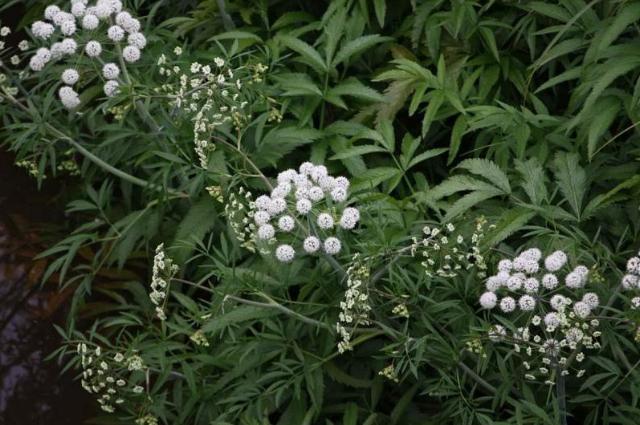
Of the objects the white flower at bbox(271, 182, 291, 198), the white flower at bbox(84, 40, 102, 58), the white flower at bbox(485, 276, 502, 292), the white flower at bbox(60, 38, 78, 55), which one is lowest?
the white flower at bbox(485, 276, 502, 292)

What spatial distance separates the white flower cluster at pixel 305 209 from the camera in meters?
2.58

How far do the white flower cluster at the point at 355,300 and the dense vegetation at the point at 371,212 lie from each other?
0.4 inches

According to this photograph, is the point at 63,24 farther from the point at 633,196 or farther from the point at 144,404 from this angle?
the point at 633,196

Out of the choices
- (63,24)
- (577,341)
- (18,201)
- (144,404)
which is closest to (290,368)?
(144,404)

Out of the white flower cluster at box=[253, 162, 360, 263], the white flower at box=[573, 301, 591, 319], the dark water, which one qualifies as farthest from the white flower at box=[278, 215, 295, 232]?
the dark water

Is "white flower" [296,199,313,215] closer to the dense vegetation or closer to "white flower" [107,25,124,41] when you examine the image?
the dense vegetation

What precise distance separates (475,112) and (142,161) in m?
1.20

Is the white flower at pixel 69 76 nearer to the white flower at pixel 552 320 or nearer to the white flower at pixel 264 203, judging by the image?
the white flower at pixel 264 203

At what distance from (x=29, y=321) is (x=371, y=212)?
5.55 feet

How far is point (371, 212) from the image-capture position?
3230mm

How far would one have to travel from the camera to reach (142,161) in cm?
386

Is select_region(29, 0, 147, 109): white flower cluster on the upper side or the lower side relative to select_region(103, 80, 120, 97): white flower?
upper

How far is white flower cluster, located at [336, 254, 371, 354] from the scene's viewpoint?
2641mm

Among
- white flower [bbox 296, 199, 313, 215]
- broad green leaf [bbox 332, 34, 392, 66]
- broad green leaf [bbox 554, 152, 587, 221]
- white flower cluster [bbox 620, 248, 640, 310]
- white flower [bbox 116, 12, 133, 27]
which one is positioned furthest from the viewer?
broad green leaf [bbox 332, 34, 392, 66]
